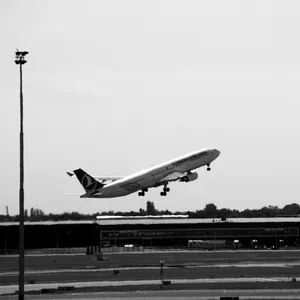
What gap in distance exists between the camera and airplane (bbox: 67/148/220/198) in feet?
477

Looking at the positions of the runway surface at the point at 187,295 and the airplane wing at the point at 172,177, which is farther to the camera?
the airplane wing at the point at 172,177

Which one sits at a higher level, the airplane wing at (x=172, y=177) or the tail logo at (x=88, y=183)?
the airplane wing at (x=172, y=177)

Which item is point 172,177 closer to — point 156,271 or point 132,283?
point 156,271

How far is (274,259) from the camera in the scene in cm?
14325

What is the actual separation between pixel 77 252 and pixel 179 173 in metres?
33.4

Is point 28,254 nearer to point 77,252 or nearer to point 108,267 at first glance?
point 77,252

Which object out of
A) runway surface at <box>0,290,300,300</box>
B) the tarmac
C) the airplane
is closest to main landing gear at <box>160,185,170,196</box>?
the airplane

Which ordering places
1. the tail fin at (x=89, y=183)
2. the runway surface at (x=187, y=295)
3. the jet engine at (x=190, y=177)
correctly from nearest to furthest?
the runway surface at (x=187, y=295), the tail fin at (x=89, y=183), the jet engine at (x=190, y=177)

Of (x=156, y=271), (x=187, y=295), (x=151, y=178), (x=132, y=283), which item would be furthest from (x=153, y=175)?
(x=187, y=295)

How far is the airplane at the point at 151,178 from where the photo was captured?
14550 centimetres

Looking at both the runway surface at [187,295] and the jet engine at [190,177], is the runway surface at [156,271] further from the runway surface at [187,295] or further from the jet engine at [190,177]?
the jet engine at [190,177]

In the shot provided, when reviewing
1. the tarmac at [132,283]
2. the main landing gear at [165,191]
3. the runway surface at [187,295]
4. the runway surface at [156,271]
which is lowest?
the runway surface at [187,295]

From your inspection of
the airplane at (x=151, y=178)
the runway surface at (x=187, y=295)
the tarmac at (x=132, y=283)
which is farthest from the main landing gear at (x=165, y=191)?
the runway surface at (x=187, y=295)

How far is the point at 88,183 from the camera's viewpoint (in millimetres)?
145375
